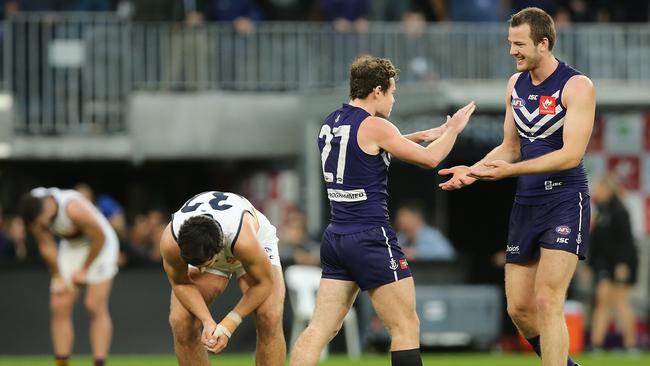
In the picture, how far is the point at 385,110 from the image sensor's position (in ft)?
34.0

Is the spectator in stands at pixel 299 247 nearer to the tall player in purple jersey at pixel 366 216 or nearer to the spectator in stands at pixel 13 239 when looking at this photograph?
the spectator in stands at pixel 13 239

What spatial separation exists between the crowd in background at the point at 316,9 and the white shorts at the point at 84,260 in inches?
315

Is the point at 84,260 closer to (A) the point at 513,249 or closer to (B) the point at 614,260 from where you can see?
(A) the point at 513,249

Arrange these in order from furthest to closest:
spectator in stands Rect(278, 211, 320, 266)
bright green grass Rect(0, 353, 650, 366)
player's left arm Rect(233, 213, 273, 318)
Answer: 1. spectator in stands Rect(278, 211, 320, 266)
2. bright green grass Rect(0, 353, 650, 366)
3. player's left arm Rect(233, 213, 273, 318)

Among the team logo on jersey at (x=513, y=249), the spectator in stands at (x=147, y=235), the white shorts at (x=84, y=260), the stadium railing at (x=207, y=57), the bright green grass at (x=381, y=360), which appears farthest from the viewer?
the stadium railing at (x=207, y=57)

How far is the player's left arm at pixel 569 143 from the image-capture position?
9883 mm

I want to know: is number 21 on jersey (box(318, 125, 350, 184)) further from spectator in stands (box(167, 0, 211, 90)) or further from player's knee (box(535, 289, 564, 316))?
spectator in stands (box(167, 0, 211, 90))

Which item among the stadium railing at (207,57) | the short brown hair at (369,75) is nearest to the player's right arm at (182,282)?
the short brown hair at (369,75)

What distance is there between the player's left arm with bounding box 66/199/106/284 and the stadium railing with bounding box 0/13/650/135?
8.08 m

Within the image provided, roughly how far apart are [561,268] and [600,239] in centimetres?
922

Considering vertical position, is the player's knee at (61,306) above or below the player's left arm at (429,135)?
below

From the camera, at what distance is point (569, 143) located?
10.0m

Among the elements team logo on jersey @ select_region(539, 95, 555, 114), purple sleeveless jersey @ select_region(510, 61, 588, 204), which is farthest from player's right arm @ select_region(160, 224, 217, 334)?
team logo on jersey @ select_region(539, 95, 555, 114)

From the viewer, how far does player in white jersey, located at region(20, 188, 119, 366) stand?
1435 cm
